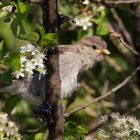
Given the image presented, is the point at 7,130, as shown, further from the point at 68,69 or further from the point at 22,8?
the point at 68,69

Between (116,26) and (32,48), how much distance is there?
3.63m

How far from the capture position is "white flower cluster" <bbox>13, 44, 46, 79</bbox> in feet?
8.68

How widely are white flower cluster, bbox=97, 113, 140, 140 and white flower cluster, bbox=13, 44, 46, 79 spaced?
0.42 meters

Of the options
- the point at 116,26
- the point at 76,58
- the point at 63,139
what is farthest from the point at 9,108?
the point at 116,26

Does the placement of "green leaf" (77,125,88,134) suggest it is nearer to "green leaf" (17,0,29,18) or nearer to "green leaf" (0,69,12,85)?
"green leaf" (0,69,12,85)

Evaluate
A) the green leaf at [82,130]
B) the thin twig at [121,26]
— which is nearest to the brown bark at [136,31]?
the thin twig at [121,26]

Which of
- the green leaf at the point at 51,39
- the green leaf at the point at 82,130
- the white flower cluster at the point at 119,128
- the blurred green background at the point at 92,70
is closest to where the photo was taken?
the green leaf at the point at 51,39

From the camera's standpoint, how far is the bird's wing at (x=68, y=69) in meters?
4.26

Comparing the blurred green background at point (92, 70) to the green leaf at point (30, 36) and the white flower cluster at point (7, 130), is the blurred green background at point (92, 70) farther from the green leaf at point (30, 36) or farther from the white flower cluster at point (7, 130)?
the white flower cluster at point (7, 130)

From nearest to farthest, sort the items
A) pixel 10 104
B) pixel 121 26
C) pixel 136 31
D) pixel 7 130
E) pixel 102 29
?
1. pixel 7 130
2. pixel 10 104
3. pixel 102 29
4. pixel 121 26
5. pixel 136 31

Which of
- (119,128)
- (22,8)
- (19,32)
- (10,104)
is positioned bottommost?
(10,104)

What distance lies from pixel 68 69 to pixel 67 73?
2.1 inches

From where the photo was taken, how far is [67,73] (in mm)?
4293

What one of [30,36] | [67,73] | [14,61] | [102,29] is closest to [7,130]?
[14,61]
